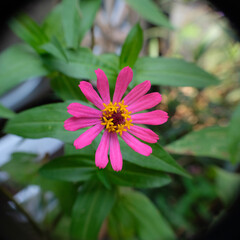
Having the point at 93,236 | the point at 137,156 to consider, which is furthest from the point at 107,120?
the point at 93,236

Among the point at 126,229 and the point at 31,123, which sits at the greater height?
the point at 31,123

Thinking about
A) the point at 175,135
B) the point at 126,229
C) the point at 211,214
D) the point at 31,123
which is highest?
the point at 31,123

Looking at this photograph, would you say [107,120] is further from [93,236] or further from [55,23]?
[55,23]

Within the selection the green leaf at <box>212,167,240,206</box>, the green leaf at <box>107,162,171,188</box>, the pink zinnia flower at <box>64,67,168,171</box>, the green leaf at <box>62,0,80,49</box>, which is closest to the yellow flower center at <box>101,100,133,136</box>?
the pink zinnia flower at <box>64,67,168,171</box>

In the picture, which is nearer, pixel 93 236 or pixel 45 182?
pixel 93 236

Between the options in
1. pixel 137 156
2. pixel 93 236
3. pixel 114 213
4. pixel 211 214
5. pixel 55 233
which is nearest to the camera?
pixel 137 156

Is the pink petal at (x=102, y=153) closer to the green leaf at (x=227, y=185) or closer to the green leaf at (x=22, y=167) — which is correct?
the green leaf at (x=22, y=167)
